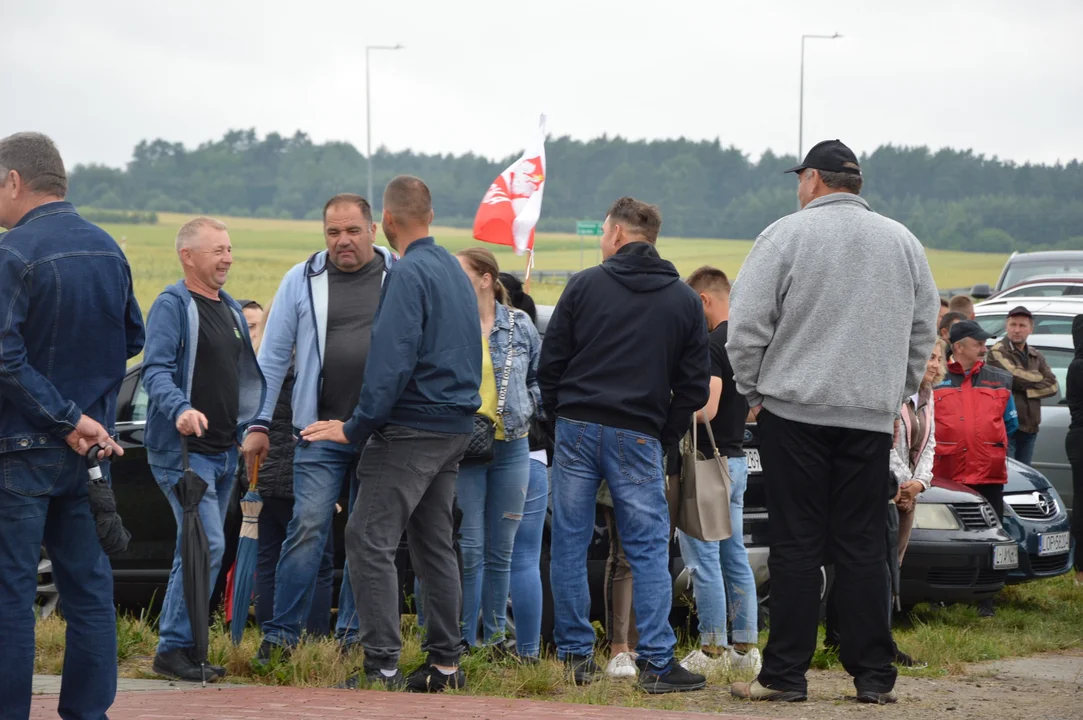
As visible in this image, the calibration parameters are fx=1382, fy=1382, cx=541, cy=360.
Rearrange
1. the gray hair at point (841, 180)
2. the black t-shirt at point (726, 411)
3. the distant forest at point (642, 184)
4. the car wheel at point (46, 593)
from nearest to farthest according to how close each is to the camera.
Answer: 1. the gray hair at point (841, 180)
2. the black t-shirt at point (726, 411)
3. the car wheel at point (46, 593)
4. the distant forest at point (642, 184)

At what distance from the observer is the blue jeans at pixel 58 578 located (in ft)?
14.3

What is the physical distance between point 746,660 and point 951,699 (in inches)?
39.2

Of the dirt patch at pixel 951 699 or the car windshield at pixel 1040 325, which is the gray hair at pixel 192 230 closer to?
the dirt patch at pixel 951 699

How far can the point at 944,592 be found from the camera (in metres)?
8.36

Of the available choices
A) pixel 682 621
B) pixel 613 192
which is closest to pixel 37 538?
pixel 682 621

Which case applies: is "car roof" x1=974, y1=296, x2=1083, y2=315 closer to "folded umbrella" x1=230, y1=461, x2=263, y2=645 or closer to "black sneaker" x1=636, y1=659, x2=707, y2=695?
"black sneaker" x1=636, y1=659, x2=707, y2=695

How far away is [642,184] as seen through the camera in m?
89.8

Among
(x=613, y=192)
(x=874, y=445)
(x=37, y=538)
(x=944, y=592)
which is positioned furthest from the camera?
(x=613, y=192)

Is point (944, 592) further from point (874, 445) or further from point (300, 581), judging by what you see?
point (300, 581)

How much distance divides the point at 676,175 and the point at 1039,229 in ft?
109

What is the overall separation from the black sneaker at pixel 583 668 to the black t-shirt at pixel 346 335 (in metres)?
1.46

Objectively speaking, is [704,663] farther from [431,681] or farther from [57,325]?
[57,325]

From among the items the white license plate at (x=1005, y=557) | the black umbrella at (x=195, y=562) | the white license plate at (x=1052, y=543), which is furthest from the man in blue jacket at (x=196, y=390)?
the white license plate at (x=1052, y=543)

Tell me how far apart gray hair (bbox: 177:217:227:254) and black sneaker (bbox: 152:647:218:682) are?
1.70 meters
